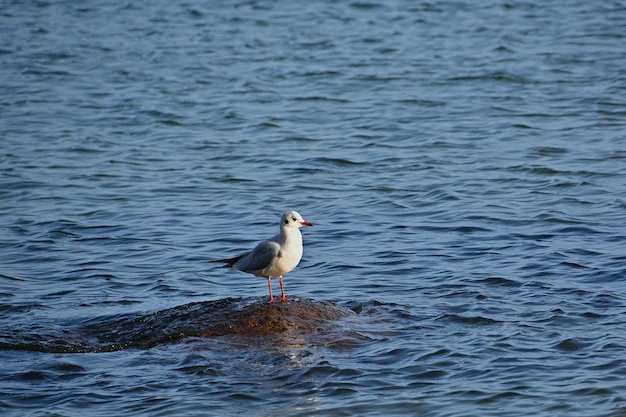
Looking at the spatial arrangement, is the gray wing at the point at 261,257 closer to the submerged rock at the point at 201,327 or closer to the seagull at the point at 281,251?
the seagull at the point at 281,251

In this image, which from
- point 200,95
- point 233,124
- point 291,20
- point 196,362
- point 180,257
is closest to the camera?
point 196,362

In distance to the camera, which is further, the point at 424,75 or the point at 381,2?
the point at 381,2

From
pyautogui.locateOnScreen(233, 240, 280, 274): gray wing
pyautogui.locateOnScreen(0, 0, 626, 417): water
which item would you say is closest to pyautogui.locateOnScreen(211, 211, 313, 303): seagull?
pyautogui.locateOnScreen(233, 240, 280, 274): gray wing

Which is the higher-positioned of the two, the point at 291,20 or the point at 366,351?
the point at 291,20

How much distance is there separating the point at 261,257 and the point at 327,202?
4435 mm

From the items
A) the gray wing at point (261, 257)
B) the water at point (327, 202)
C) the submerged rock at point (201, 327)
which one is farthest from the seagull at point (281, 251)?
the water at point (327, 202)

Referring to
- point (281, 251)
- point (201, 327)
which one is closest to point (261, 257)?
point (281, 251)

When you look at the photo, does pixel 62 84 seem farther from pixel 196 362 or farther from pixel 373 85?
pixel 196 362

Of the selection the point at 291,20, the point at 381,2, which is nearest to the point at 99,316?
the point at 291,20

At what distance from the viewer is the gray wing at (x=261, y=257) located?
25.3 feet

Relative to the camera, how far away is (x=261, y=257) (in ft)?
25.5

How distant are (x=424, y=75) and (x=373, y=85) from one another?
1060 millimetres

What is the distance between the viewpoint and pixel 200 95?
18.3 meters

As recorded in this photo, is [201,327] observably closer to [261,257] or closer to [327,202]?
[261,257]
